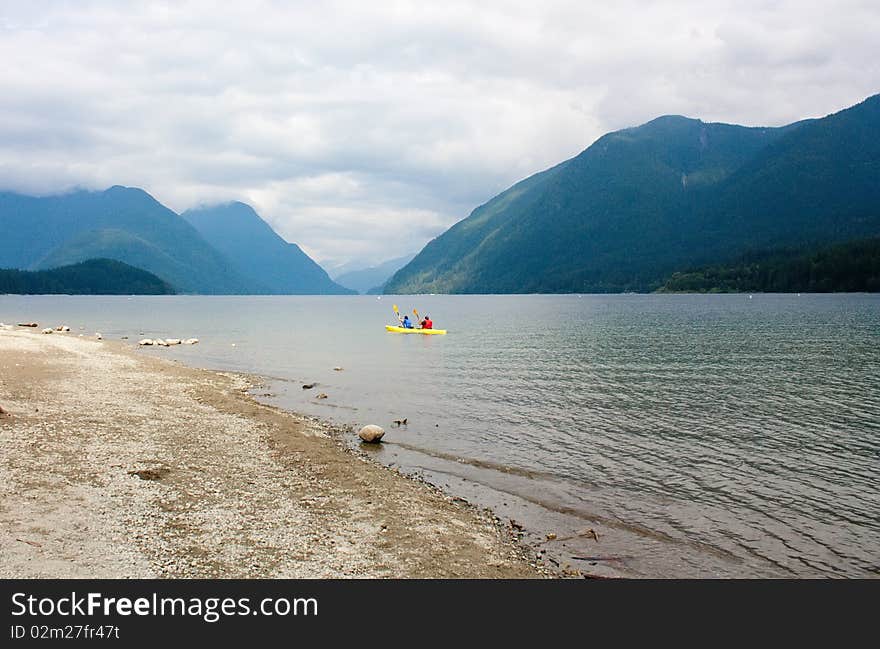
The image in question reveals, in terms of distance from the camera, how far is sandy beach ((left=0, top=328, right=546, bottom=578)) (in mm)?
12031

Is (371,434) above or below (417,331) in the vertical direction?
below

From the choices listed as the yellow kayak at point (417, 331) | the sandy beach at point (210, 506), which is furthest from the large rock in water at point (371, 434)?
the yellow kayak at point (417, 331)

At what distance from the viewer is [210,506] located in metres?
15.5

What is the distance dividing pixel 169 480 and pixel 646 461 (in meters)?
16.7

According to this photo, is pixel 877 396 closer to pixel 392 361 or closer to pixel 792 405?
pixel 792 405

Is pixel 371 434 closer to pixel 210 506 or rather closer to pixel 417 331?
pixel 210 506

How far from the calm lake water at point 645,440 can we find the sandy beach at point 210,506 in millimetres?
2565

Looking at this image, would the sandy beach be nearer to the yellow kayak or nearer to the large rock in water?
the large rock in water

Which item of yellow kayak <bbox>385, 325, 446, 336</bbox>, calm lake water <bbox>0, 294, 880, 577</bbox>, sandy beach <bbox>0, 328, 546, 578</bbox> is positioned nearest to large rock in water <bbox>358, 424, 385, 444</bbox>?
A: calm lake water <bbox>0, 294, 880, 577</bbox>

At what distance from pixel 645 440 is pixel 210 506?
18.3 meters

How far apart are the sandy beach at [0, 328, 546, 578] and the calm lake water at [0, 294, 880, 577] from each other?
8.42ft

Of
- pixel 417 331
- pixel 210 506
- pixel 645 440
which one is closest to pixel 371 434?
pixel 210 506

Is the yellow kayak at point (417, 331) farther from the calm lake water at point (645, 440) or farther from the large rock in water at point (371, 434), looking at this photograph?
the large rock in water at point (371, 434)

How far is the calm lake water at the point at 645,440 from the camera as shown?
15609mm
